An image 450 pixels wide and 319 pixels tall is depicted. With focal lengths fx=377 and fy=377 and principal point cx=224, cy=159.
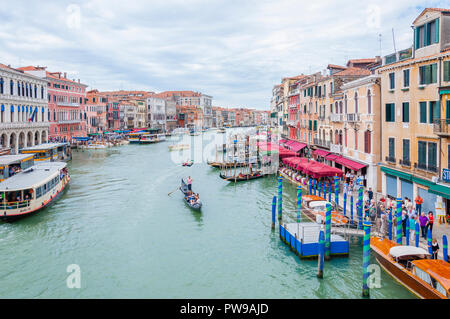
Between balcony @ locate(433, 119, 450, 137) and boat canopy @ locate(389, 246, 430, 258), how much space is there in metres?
4.90

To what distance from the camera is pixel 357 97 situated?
2105 centimetres

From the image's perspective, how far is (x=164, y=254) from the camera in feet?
43.7

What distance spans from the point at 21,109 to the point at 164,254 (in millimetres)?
30492

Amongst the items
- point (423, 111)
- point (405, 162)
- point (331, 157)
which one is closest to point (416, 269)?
point (405, 162)

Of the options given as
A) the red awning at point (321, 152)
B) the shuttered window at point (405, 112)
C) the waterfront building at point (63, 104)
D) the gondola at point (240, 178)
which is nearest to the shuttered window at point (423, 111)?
the shuttered window at point (405, 112)

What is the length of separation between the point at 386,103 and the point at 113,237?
13609 millimetres

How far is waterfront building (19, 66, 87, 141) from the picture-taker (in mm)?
48531

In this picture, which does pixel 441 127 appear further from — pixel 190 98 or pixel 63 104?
pixel 190 98

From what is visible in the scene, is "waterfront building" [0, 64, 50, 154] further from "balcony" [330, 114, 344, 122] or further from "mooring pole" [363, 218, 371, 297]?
"mooring pole" [363, 218, 371, 297]

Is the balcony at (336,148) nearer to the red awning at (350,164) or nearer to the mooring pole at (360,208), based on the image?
the red awning at (350,164)

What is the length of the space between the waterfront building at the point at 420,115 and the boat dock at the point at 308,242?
4.13 m

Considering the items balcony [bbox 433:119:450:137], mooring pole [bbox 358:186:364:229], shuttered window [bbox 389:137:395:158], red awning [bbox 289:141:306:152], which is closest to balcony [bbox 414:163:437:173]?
balcony [bbox 433:119:450:137]
